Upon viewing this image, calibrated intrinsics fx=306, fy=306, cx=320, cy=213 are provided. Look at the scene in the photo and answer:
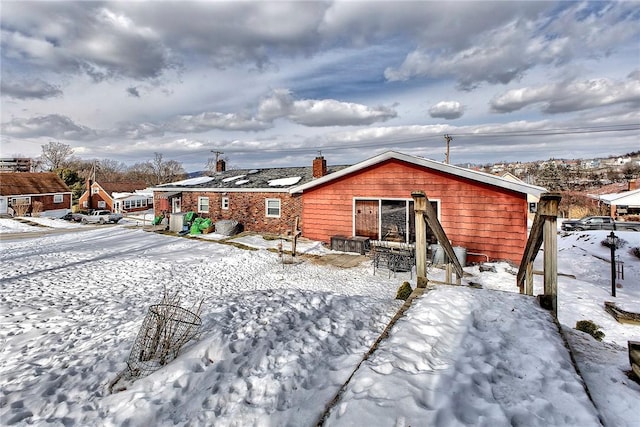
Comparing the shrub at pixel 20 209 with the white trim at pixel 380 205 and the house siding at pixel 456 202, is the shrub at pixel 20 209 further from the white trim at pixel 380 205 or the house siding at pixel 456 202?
the white trim at pixel 380 205

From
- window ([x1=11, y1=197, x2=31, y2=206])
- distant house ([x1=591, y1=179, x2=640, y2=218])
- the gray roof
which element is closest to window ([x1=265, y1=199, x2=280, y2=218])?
the gray roof

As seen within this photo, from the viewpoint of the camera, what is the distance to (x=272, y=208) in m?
16.9

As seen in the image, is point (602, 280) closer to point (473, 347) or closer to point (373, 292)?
point (373, 292)

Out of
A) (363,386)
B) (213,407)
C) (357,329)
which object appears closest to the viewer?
(363,386)

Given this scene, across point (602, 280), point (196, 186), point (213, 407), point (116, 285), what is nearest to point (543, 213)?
point (213, 407)

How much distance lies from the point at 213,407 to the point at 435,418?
7.08ft

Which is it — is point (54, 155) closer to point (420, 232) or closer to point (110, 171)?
point (110, 171)

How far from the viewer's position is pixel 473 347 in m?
3.18

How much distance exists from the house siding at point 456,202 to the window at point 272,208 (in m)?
3.87

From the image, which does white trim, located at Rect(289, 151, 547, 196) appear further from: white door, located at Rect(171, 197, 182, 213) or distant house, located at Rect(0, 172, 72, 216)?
distant house, located at Rect(0, 172, 72, 216)

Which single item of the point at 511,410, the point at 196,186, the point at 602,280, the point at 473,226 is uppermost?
the point at 196,186

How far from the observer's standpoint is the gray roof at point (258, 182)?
16944 mm

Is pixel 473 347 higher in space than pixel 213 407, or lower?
higher

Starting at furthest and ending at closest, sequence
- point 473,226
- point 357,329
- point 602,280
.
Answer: point 473,226 < point 602,280 < point 357,329
